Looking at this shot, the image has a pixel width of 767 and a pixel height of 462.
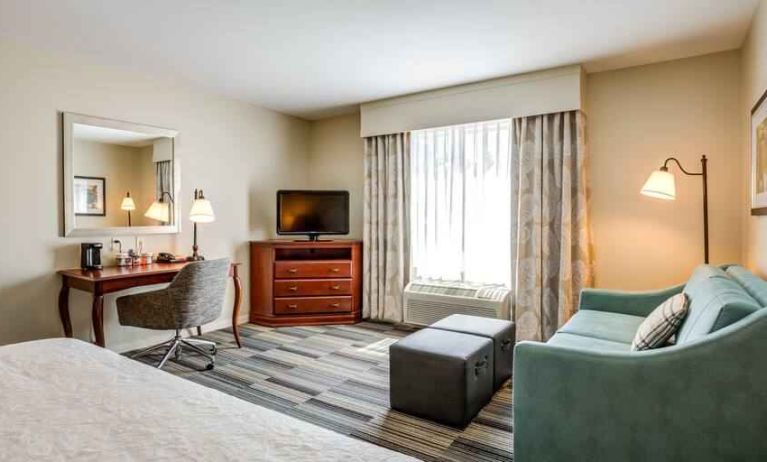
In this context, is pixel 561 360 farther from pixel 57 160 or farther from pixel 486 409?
pixel 57 160

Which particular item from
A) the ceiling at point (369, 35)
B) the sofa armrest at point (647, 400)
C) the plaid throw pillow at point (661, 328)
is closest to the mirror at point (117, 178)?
the ceiling at point (369, 35)

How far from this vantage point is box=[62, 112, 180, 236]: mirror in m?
3.32

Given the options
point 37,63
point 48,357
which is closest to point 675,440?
point 48,357

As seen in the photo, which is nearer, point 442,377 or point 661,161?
point 442,377

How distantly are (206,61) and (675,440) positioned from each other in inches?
148

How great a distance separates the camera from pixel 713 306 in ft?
5.48

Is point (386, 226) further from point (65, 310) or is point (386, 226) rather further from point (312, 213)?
point (65, 310)

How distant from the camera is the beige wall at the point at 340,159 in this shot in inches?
199

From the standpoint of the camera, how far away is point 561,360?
1741 millimetres

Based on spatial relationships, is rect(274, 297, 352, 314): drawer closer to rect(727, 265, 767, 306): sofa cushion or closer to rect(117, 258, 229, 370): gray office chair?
rect(117, 258, 229, 370): gray office chair

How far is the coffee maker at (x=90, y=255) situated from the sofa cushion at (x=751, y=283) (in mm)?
4077

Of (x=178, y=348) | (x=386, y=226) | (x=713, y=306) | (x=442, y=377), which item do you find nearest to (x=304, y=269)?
(x=386, y=226)

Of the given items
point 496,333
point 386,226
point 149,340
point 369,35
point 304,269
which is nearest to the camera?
point 496,333

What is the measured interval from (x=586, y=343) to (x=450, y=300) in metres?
1.85
